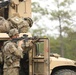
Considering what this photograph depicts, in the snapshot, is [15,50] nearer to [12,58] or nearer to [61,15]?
[12,58]

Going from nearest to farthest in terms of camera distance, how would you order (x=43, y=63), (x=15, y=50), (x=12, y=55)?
(x=15, y=50) < (x=12, y=55) < (x=43, y=63)

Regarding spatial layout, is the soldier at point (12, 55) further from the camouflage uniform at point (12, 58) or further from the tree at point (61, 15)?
the tree at point (61, 15)

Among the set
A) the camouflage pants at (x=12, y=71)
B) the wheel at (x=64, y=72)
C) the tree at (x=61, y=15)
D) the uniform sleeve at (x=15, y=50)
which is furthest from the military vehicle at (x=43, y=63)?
the tree at (x=61, y=15)

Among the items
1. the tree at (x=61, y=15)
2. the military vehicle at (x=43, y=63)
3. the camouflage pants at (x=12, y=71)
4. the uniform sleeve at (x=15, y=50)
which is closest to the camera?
the uniform sleeve at (x=15, y=50)

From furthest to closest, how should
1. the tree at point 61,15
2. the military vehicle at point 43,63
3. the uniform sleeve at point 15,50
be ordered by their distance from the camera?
the tree at point 61,15 → the military vehicle at point 43,63 → the uniform sleeve at point 15,50

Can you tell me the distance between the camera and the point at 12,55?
8.58m

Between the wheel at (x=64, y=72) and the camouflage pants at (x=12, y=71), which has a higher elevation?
the camouflage pants at (x=12, y=71)

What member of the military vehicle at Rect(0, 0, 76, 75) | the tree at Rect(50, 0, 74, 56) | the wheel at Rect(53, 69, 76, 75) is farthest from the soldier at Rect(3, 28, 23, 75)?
the tree at Rect(50, 0, 74, 56)

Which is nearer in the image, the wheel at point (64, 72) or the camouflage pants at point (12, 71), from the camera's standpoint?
the camouflage pants at point (12, 71)

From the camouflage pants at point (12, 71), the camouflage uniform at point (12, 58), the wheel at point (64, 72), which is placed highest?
the camouflage uniform at point (12, 58)

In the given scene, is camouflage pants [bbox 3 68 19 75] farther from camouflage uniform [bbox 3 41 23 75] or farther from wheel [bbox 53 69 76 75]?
wheel [bbox 53 69 76 75]

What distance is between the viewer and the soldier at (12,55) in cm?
851

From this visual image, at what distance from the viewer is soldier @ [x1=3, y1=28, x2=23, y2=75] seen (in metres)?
8.51

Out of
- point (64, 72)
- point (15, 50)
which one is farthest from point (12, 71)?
point (64, 72)
